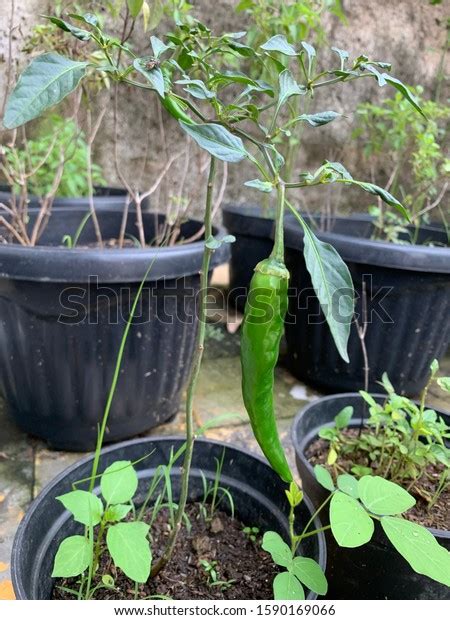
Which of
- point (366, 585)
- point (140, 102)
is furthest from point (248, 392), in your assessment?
point (140, 102)

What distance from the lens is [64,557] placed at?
553mm

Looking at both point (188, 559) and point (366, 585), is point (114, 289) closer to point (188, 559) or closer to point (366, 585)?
point (188, 559)

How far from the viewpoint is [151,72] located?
431 mm

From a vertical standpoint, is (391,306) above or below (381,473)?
above

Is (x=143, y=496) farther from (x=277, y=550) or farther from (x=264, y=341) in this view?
(x=264, y=341)

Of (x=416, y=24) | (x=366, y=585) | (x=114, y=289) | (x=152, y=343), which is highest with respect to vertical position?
(x=416, y=24)

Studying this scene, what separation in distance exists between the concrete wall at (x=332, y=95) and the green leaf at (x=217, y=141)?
1648mm

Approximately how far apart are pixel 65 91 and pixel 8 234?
0.91 m

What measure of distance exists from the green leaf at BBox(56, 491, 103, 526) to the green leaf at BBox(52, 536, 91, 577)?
0.9 inches

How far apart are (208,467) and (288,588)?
0.31 metres

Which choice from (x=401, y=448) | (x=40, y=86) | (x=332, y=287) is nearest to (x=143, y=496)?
(x=401, y=448)

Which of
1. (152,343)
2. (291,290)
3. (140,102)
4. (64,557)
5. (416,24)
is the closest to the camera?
(64,557)

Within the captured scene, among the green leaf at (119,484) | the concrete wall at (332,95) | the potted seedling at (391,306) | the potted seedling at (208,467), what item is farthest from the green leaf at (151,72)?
the concrete wall at (332,95)

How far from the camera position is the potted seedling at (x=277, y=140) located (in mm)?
1469
